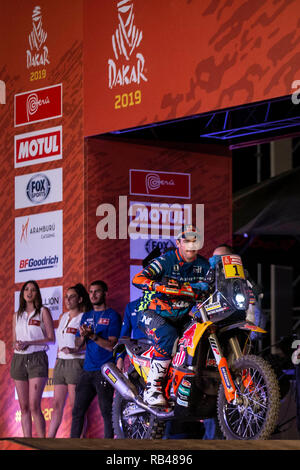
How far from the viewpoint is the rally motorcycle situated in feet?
24.0

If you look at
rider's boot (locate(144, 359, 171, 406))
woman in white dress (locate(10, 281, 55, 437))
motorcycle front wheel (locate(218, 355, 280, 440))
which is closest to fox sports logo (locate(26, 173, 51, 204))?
woman in white dress (locate(10, 281, 55, 437))

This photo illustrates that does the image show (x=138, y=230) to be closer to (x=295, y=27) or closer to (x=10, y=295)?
(x=10, y=295)

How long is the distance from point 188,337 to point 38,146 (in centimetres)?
407

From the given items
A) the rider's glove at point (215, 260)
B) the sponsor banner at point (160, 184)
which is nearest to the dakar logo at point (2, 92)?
the sponsor banner at point (160, 184)

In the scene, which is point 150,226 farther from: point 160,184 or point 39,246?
point 39,246

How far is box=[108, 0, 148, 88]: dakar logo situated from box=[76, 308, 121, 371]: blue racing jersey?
93.8 inches

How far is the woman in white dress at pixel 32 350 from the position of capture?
10297mm

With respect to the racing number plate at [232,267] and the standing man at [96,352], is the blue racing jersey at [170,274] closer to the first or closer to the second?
the racing number plate at [232,267]

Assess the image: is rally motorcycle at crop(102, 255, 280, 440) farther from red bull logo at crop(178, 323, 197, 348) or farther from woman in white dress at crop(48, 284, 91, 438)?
woman in white dress at crop(48, 284, 91, 438)

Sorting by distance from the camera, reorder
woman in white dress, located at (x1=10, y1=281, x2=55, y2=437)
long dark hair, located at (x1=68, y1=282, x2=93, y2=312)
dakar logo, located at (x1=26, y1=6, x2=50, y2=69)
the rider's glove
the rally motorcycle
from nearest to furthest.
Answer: the rally motorcycle
the rider's glove
long dark hair, located at (x1=68, y1=282, x2=93, y2=312)
woman in white dress, located at (x1=10, y1=281, x2=55, y2=437)
dakar logo, located at (x1=26, y1=6, x2=50, y2=69)

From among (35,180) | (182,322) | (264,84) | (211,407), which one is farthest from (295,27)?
(35,180)

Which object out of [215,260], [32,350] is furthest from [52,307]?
[215,260]

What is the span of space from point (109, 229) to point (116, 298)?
75 cm

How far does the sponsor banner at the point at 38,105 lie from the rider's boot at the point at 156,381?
383cm
